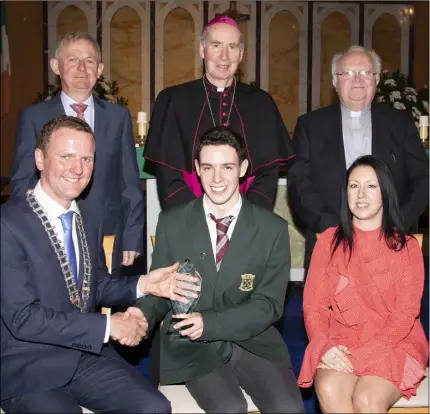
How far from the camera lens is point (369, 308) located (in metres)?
3.37

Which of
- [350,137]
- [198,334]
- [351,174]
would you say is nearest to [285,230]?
[351,174]

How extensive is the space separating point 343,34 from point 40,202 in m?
11.4

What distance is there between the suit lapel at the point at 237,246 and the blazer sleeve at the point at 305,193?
30.9 inches

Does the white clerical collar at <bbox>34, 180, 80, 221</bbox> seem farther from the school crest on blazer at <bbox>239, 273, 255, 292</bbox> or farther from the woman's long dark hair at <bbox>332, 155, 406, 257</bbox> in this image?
the woman's long dark hair at <bbox>332, 155, 406, 257</bbox>

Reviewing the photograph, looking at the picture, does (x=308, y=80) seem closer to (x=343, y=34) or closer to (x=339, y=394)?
(x=343, y=34)

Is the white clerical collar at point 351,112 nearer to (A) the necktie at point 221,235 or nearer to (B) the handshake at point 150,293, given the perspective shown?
(A) the necktie at point 221,235

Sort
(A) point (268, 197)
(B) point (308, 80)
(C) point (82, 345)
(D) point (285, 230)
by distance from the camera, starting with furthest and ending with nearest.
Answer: (B) point (308, 80)
(A) point (268, 197)
(D) point (285, 230)
(C) point (82, 345)

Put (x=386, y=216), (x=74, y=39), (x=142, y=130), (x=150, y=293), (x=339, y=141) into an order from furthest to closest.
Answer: (x=142, y=130)
(x=339, y=141)
(x=74, y=39)
(x=386, y=216)
(x=150, y=293)

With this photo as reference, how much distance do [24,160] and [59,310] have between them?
4.09ft

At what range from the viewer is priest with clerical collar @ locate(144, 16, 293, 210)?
4184mm

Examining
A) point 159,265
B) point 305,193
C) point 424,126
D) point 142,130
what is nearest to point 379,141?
point 305,193

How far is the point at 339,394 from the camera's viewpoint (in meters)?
3.06

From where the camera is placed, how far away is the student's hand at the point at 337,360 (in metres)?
3.17

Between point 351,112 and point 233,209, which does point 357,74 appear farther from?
point 233,209
